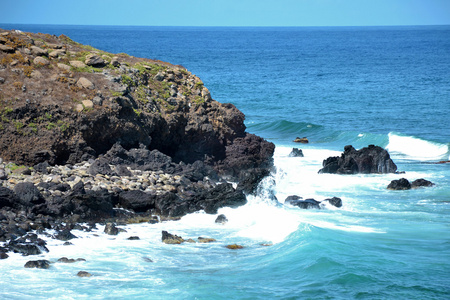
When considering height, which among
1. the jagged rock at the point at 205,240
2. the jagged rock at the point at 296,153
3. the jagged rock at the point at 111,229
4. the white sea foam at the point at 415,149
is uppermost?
the white sea foam at the point at 415,149

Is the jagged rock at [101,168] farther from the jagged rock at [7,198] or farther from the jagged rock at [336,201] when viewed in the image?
the jagged rock at [336,201]

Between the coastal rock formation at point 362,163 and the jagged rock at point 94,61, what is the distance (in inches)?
486

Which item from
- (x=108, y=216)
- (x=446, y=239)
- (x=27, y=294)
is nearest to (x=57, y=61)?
(x=108, y=216)

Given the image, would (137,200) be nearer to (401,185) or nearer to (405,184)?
(401,185)

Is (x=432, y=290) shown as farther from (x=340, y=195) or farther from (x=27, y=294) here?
(x=340, y=195)

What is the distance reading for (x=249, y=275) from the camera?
15180 millimetres

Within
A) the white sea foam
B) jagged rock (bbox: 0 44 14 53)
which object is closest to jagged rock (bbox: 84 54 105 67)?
jagged rock (bbox: 0 44 14 53)

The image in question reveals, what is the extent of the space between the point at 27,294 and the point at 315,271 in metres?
7.31

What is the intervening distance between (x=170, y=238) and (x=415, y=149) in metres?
25.5

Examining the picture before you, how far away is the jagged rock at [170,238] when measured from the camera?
57.5 feet

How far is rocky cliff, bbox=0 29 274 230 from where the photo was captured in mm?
20500

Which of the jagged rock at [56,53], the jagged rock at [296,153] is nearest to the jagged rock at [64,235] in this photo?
the jagged rock at [56,53]

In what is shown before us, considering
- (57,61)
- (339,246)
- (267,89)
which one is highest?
(267,89)

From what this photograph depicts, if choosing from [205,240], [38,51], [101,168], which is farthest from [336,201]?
[38,51]
